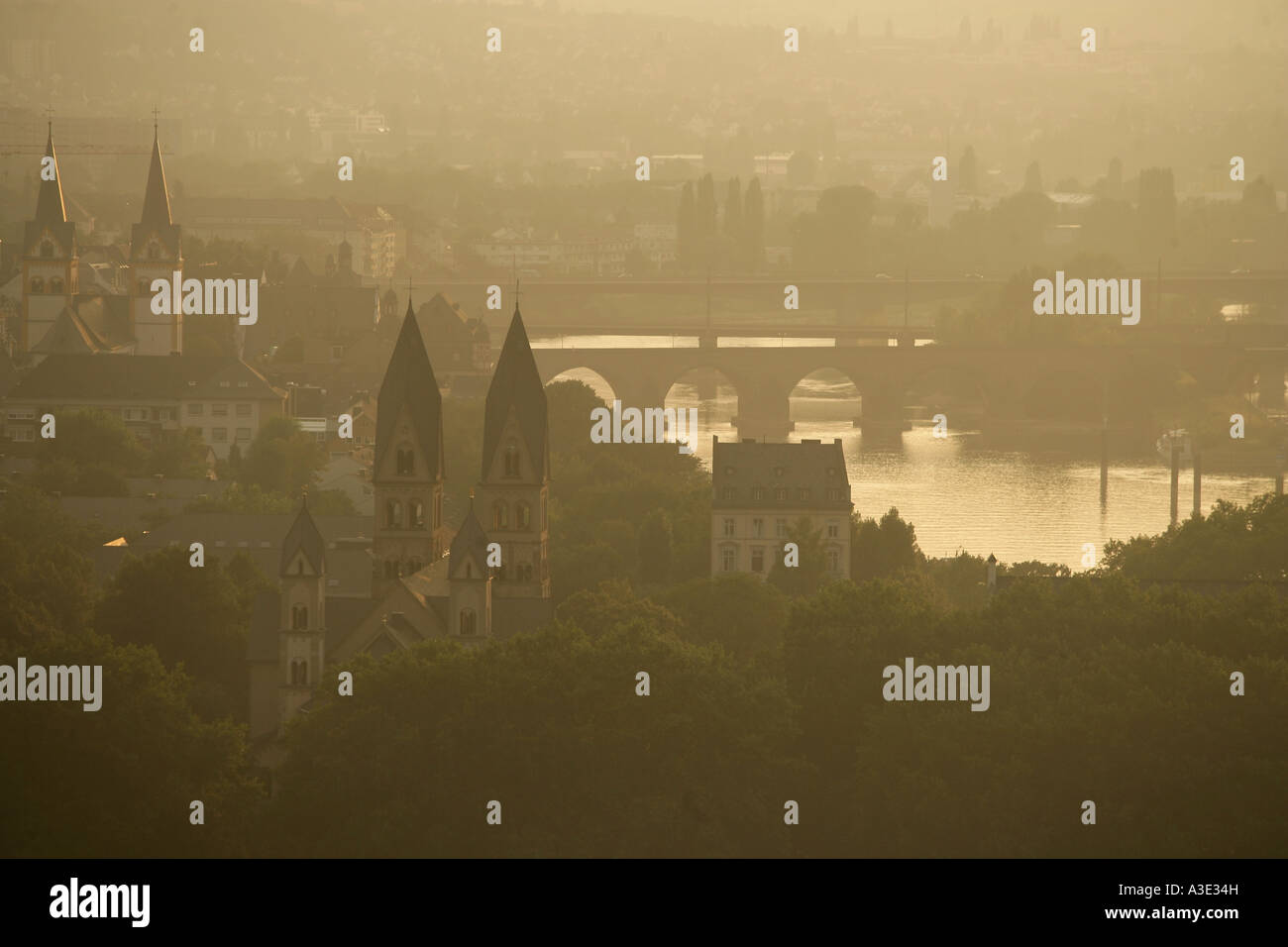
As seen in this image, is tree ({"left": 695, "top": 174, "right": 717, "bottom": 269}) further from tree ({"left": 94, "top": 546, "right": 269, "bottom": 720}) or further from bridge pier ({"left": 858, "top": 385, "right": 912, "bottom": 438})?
tree ({"left": 94, "top": 546, "right": 269, "bottom": 720})

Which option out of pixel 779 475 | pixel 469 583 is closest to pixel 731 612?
pixel 469 583

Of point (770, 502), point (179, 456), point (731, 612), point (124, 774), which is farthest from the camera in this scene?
point (179, 456)

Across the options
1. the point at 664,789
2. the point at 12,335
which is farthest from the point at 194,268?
the point at 664,789

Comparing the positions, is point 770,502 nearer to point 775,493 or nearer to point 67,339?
point 775,493

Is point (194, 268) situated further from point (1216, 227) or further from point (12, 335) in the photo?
point (1216, 227)

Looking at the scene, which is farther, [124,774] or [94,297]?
[94,297]
